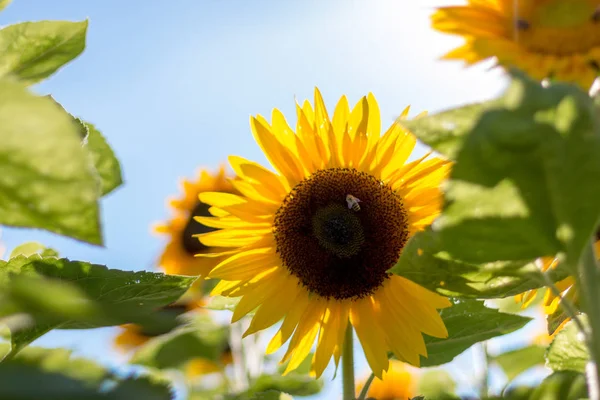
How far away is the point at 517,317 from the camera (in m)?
1.62

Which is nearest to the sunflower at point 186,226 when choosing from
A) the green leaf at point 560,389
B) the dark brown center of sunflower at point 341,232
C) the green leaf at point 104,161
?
the dark brown center of sunflower at point 341,232

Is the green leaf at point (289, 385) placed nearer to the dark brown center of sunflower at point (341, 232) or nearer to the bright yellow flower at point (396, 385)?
the dark brown center of sunflower at point (341, 232)

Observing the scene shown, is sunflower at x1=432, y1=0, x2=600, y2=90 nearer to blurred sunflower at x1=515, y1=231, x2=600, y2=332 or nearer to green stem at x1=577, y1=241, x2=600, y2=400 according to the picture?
blurred sunflower at x1=515, y1=231, x2=600, y2=332

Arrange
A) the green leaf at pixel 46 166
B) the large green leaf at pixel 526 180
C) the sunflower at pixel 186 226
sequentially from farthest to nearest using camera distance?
the sunflower at pixel 186 226
the large green leaf at pixel 526 180
the green leaf at pixel 46 166

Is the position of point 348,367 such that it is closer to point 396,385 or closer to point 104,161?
point 104,161

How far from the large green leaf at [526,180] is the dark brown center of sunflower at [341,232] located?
118 centimetres

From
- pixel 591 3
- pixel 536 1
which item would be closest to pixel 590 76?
→ pixel 591 3

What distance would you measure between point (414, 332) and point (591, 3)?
0.99 m

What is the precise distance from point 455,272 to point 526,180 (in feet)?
0.90

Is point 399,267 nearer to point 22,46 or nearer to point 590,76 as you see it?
point 22,46

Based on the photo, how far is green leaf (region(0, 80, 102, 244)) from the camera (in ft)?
2.10

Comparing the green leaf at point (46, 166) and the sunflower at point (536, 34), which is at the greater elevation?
the sunflower at point (536, 34)

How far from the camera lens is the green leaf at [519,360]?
2.34 metres

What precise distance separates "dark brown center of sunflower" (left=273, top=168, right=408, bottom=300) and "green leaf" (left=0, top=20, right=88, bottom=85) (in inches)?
40.7
